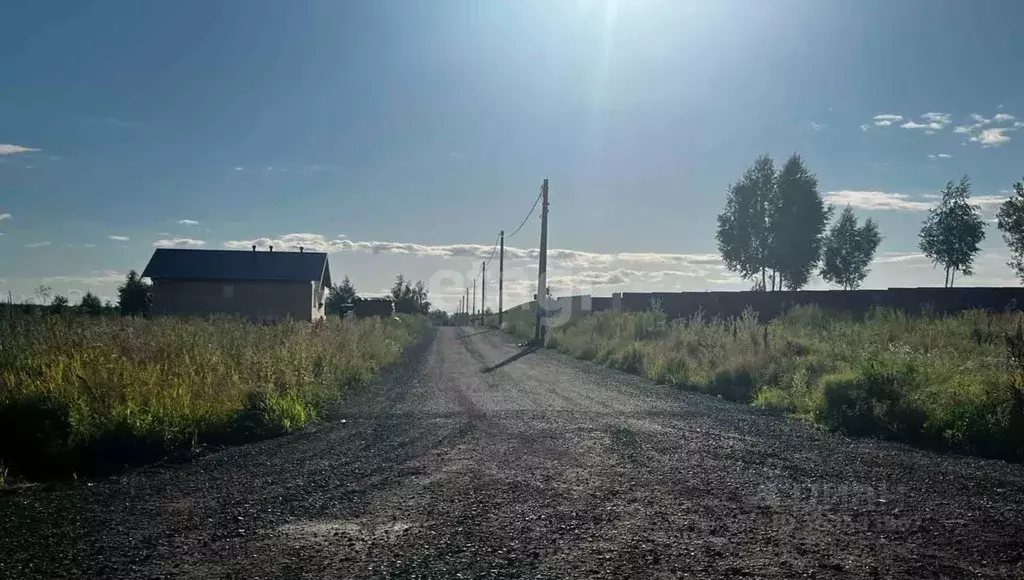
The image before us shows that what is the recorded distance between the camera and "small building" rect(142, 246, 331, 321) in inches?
1820

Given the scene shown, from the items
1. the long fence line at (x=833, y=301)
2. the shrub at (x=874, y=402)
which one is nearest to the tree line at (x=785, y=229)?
the long fence line at (x=833, y=301)

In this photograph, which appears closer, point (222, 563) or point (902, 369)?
point (222, 563)

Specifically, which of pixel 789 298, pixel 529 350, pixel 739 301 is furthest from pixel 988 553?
pixel 739 301

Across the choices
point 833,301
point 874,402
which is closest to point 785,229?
point 833,301

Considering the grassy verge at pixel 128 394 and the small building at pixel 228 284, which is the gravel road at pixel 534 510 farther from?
the small building at pixel 228 284

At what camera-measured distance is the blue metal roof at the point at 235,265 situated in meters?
46.3

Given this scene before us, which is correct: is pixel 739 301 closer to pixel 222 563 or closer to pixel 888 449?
pixel 888 449

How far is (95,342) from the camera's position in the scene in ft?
37.8

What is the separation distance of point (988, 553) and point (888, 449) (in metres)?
4.28

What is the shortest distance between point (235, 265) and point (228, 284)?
1.57m

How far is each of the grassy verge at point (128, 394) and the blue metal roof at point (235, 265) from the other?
33.9 m

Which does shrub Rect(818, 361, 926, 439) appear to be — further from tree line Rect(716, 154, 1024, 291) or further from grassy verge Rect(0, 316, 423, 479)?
tree line Rect(716, 154, 1024, 291)

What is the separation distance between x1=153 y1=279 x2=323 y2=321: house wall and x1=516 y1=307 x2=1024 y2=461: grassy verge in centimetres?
2516

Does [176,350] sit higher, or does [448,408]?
[176,350]
